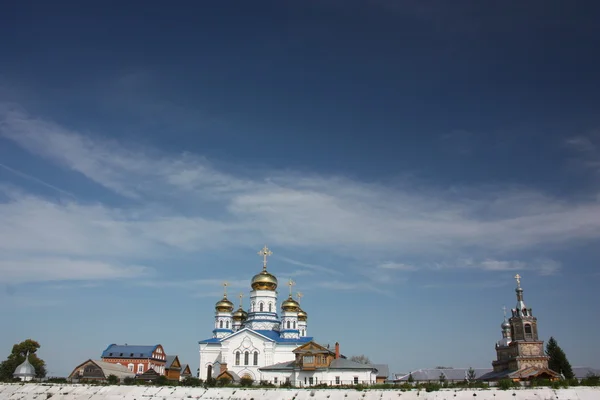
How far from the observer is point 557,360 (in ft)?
207

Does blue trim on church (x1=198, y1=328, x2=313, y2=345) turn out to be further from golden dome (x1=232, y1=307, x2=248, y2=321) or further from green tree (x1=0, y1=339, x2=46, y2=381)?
green tree (x1=0, y1=339, x2=46, y2=381)

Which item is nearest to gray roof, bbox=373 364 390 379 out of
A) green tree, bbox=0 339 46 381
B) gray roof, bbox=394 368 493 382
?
gray roof, bbox=394 368 493 382

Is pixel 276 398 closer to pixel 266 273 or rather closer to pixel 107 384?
pixel 107 384

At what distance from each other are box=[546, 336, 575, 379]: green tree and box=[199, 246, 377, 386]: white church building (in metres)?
22.4

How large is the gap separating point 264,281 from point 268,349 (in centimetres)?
1121

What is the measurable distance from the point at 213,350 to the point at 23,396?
76.0 feet

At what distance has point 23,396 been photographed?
48.1 metres

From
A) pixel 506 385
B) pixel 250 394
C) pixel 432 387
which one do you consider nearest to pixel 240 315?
pixel 250 394

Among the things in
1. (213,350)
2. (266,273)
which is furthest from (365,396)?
(266,273)

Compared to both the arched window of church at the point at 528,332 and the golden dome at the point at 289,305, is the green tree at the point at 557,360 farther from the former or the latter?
the golden dome at the point at 289,305

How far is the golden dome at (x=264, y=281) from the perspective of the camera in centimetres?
7275

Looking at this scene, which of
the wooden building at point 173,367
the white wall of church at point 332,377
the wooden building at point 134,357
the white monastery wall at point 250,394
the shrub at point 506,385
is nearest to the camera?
the white monastery wall at point 250,394

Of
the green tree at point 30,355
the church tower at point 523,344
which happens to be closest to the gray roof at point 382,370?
the church tower at point 523,344

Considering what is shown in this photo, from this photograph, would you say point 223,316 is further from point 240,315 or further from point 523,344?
point 523,344
